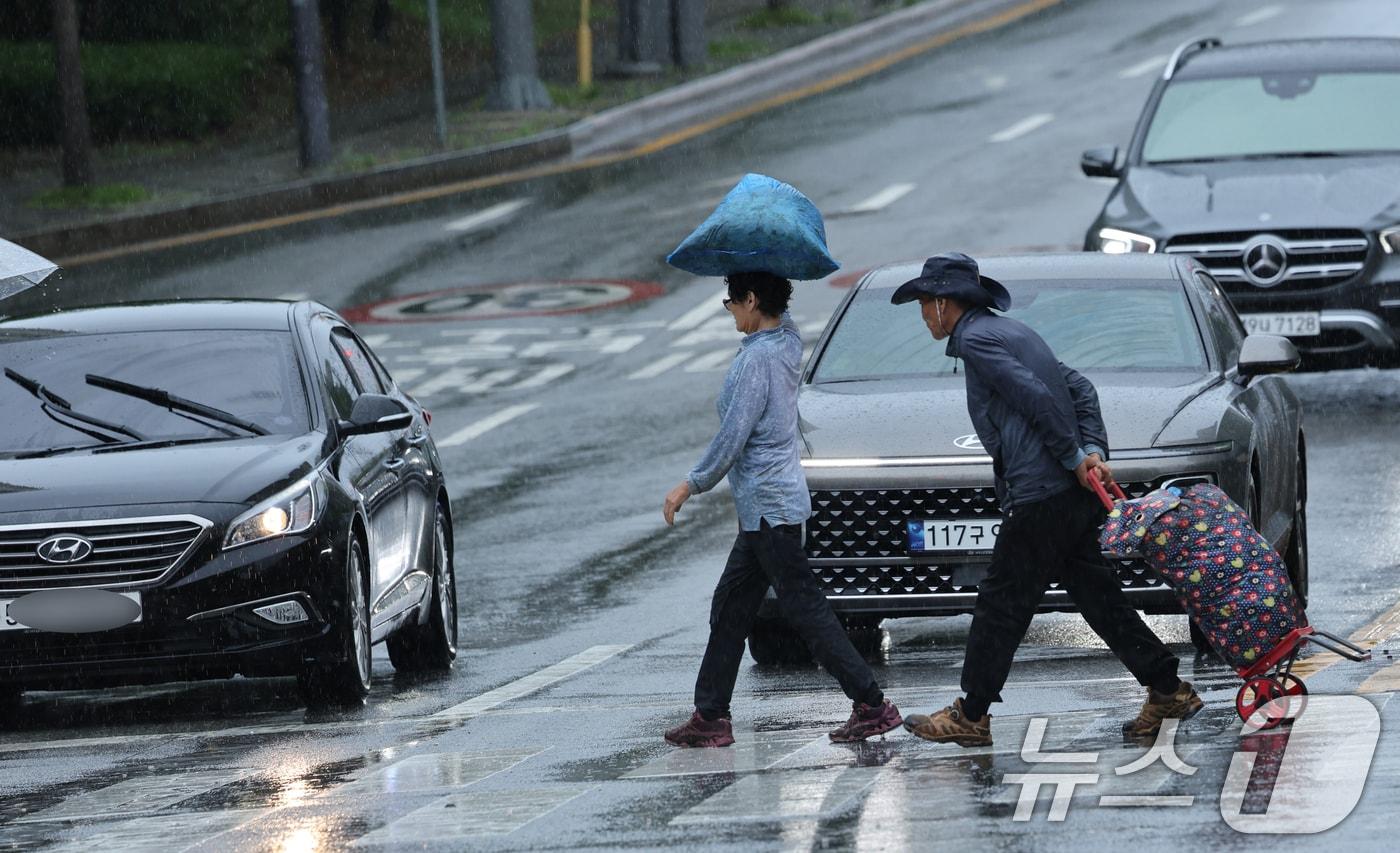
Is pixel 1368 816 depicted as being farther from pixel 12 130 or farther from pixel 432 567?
pixel 12 130

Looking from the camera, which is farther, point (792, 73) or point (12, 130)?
point (792, 73)

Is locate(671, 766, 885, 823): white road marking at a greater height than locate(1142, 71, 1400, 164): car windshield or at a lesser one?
lesser

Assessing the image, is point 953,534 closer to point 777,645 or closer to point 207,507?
point 777,645

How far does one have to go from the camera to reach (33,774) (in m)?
8.74

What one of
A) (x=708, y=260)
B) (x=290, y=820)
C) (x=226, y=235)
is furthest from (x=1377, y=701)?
(x=226, y=235)

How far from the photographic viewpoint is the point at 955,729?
8.04 metres

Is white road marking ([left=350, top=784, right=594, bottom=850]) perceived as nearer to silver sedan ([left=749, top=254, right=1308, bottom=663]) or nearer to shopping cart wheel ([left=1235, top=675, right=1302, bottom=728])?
shopping cart wheel ([left=1235, top=675, right=1302, bottom=728])

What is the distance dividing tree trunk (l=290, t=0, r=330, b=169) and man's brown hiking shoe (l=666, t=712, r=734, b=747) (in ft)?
65.6

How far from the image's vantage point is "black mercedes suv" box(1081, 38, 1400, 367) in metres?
15.9

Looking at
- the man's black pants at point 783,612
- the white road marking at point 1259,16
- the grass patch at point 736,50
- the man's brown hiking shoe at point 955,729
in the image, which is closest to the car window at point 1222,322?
the man's black pants at point 783,612

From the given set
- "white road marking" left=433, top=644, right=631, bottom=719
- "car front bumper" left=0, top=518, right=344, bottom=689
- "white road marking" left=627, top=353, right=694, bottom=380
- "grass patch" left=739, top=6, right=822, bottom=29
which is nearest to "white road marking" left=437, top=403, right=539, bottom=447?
"white road marking" left=627, top=353, right=694, bottom=380

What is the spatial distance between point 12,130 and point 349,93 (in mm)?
4909

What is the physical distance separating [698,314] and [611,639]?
34.5 ft

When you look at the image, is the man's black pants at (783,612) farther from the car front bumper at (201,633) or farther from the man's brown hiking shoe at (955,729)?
the car front bumper at (201,633)
